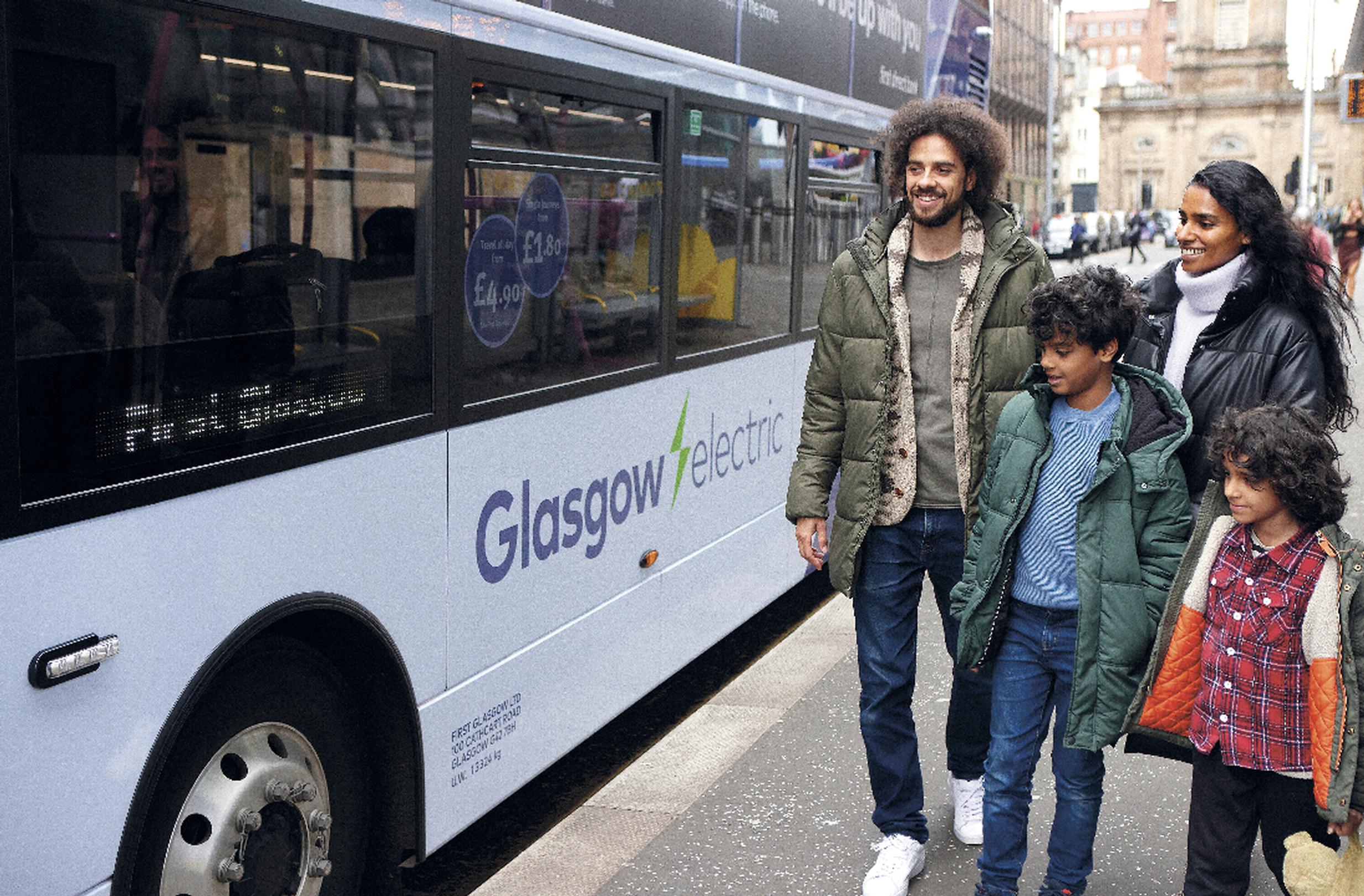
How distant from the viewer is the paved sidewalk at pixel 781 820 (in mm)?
3996

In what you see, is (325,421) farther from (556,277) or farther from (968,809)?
(968,809)

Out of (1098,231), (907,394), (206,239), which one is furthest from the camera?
(1098,231)

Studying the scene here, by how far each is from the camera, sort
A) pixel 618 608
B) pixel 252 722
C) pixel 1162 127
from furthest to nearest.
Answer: pixel 1162 127 → pixel 618 608 → pixel 252 722

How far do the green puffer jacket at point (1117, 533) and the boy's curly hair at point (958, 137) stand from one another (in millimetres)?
602

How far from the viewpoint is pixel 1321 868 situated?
317 cm

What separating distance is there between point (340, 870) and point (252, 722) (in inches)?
23.4

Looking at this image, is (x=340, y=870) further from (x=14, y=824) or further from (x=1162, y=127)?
(x=1162, y=127)

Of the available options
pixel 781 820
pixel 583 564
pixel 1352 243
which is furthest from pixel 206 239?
pixel 1352 243

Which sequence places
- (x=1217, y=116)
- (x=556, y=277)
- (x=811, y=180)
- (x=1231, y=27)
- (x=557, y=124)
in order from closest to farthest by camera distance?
(x=557, y=124)
(x=556, y=277)
(x=811, y=180)
(x=1231, y=27)
(x=1217, y=116)

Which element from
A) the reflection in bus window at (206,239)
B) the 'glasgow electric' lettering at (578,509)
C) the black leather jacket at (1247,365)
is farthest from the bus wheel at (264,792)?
the black leather jacket at (1247,365)

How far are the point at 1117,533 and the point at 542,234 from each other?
1804mm

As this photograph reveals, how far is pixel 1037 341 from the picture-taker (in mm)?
3557

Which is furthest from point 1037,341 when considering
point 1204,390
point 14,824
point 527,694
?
point 14,824

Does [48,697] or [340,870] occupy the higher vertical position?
[48,697]
